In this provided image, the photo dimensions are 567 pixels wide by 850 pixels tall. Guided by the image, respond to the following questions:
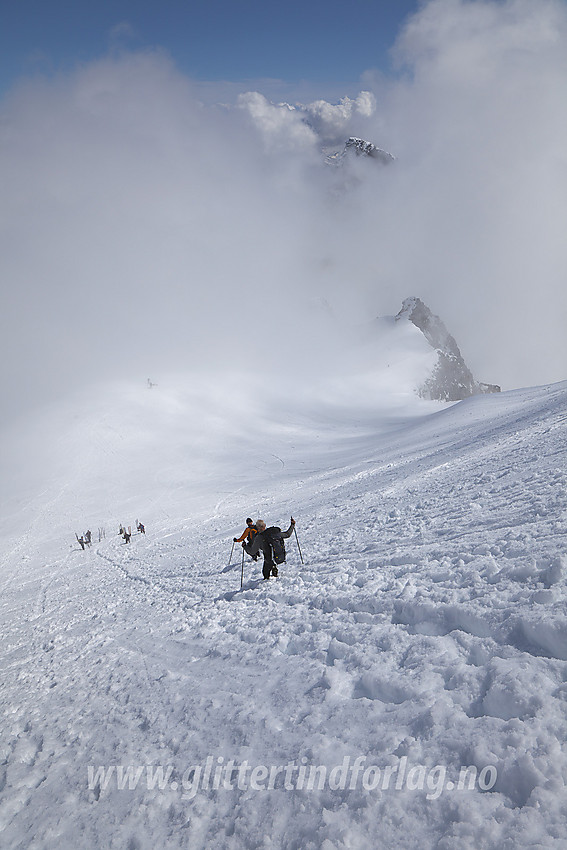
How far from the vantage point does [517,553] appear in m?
6.51

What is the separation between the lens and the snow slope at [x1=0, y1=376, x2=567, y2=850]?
3.36 metres

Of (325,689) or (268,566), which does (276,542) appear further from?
(325,689)

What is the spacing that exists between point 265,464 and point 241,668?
3701 centimetres

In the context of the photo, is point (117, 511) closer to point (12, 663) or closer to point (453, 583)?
point (12, 663)

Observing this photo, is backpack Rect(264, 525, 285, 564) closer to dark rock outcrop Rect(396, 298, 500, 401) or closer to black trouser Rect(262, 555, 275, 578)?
black trouser Rect(262, 555, 275, 578)

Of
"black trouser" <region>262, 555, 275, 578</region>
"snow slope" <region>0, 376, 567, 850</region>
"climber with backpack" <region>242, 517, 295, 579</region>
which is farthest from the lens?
"black trouser" <region>262, 555, 275, 578</region>

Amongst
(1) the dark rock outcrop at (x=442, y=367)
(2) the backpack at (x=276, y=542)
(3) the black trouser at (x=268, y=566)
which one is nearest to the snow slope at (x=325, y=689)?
(3) the black trouser at (x=268, y=566)

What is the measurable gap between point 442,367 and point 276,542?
124 m

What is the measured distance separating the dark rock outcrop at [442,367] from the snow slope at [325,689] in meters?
97.2

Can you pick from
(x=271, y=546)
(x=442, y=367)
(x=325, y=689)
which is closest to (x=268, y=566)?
(x=271, y=546)

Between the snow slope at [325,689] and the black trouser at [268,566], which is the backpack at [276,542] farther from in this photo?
the snow slope at [325,689]

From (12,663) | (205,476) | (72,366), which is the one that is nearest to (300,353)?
(72,366)

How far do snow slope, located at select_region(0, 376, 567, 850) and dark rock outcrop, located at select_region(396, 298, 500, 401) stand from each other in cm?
9725

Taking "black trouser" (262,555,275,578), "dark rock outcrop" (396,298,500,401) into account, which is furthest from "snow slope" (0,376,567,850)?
"dark rock outcrop" (396,298,500,401)
